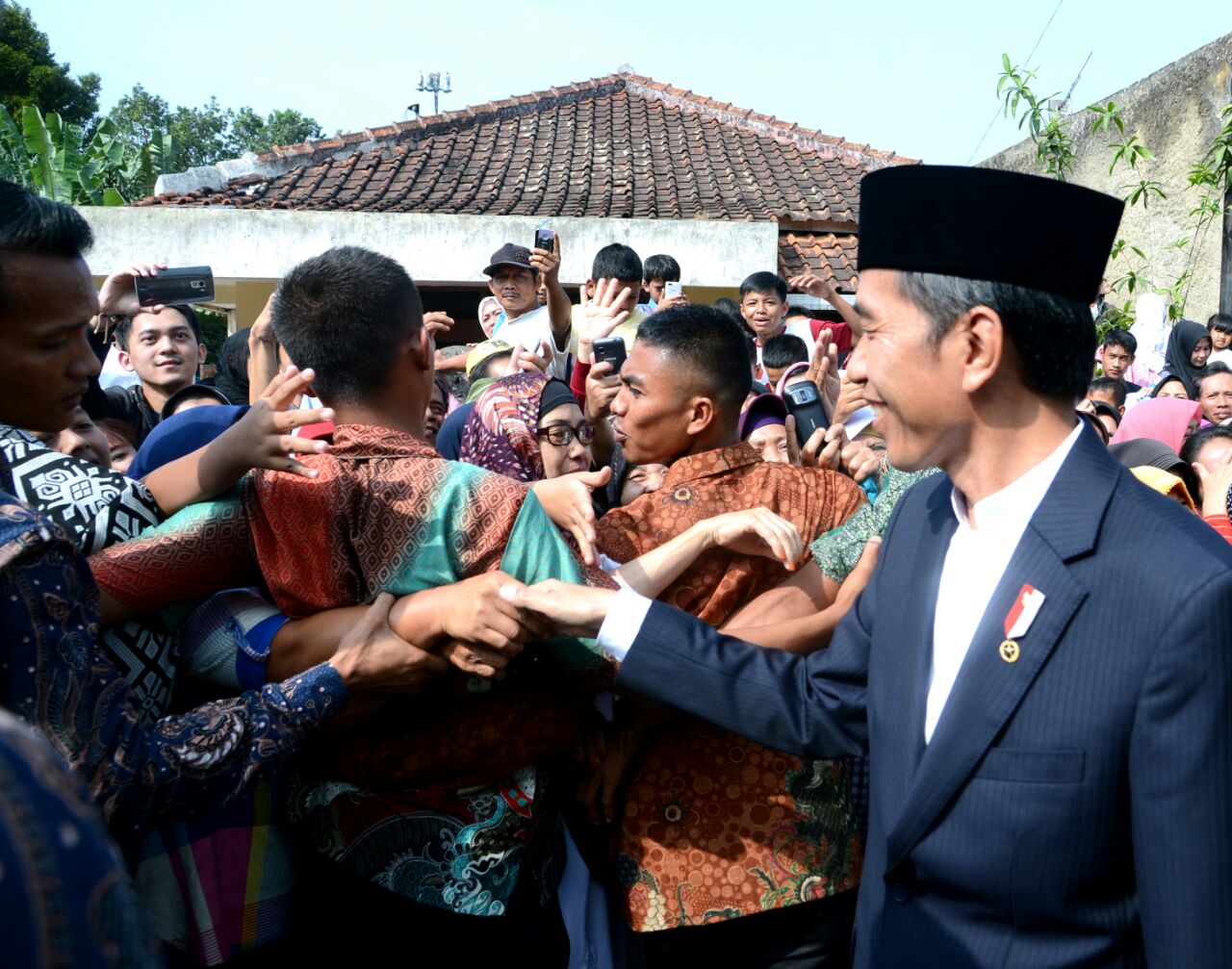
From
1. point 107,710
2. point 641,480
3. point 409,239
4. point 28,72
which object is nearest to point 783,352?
point 641,480

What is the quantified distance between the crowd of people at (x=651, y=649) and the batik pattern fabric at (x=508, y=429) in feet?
2.07

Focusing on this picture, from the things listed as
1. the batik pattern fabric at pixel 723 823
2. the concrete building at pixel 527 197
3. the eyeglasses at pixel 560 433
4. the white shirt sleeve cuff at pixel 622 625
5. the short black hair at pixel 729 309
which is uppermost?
the concrete building at pixel 527 197

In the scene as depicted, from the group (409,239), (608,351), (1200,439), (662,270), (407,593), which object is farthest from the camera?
(409,239)

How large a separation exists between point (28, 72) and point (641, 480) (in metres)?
35.4

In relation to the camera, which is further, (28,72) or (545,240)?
(28,72)

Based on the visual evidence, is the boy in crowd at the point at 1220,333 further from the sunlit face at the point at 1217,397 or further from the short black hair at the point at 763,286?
the short black hair at the point at 763,286

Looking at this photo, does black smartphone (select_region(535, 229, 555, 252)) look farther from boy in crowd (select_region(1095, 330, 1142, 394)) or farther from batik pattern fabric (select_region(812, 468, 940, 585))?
boy in crowd (select_region(1095, 330, 1142, 394))

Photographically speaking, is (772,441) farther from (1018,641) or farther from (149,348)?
(149,348)

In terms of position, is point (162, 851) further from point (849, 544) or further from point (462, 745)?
A: point (849, 544)

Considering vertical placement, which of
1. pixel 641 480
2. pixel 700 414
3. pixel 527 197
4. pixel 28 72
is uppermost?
pixel 28 72

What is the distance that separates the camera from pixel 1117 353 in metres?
9.39

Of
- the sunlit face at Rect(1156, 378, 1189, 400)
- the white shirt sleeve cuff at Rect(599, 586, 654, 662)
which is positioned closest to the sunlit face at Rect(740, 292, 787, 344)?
the sunlit face at Rect(1156, 378, 1189, 400)

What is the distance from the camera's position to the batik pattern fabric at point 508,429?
3650 millimetres

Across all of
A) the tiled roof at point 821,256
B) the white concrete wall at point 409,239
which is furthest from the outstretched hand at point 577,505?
the tiled roof at point 821,256
